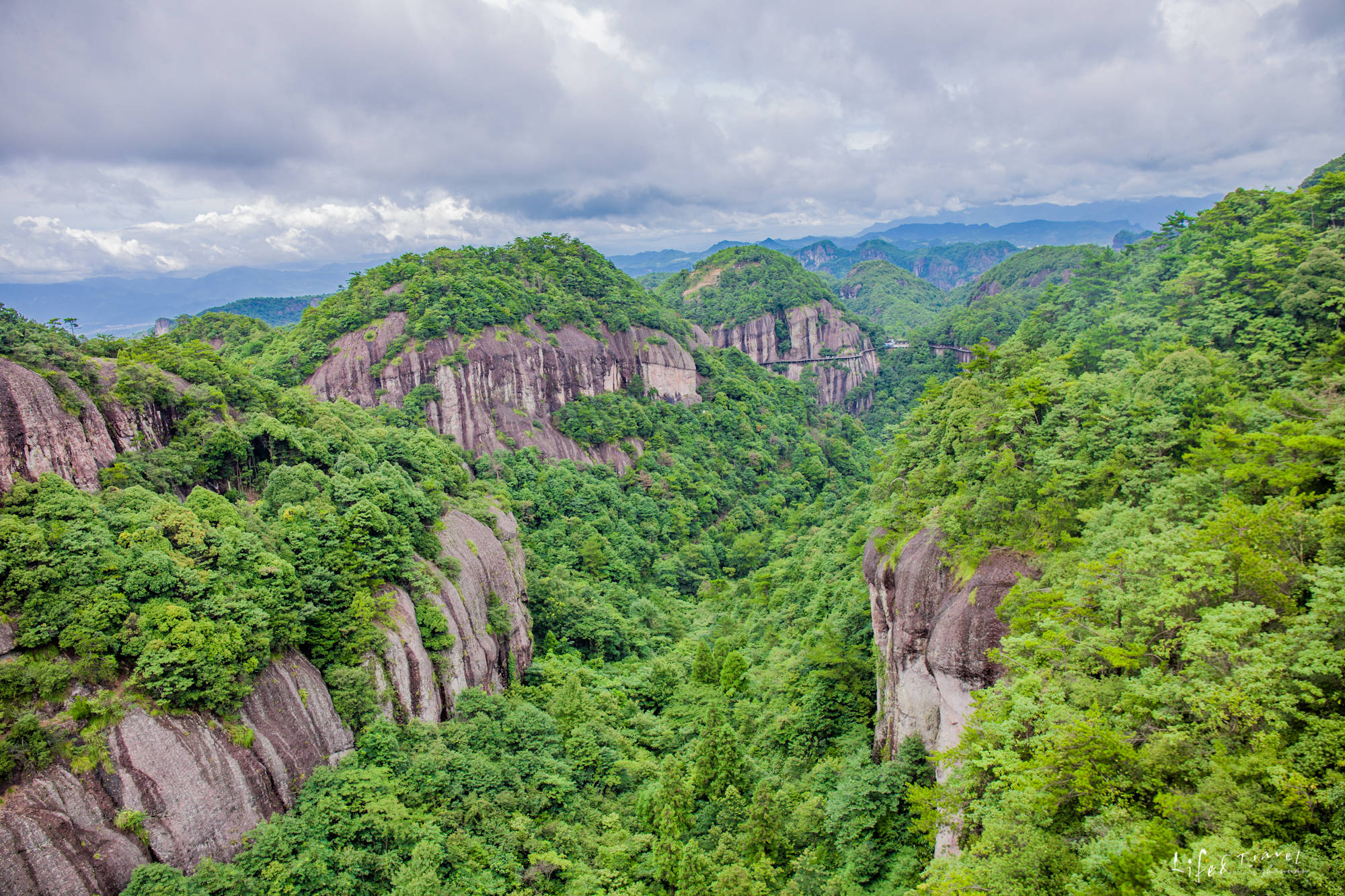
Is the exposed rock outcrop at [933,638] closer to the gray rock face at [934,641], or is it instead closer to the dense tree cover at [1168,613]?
the gray rock face at [934,641]

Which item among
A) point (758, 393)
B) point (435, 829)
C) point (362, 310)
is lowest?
point (435, 829)

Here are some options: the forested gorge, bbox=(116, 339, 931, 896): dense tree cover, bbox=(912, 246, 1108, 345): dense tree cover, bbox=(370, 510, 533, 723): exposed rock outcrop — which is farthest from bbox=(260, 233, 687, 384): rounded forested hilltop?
bbox=(912, 246, 1108, 345): dense tree cover

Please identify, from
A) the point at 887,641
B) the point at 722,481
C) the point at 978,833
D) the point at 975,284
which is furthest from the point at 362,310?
the point at 975,284

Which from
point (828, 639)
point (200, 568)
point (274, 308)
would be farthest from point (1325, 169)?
point (274, 308)

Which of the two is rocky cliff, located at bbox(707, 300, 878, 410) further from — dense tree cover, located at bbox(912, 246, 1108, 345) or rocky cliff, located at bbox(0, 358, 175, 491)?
rocky cliff, located at bbox(0, 358, 175, 491)

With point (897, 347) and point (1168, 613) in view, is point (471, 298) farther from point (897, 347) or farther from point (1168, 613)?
point (897, 347)

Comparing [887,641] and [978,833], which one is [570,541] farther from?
[978,833]

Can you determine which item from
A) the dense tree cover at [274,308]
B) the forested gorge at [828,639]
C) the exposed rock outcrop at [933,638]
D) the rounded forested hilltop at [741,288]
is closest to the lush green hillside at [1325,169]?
the forested gorge at [828,639]

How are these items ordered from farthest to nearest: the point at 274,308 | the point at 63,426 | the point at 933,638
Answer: the point at 274,308
the point at 63,426
the point at 933,638

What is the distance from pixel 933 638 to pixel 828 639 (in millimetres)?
9945

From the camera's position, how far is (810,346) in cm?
13600

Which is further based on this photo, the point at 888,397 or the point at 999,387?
the point at 888,397

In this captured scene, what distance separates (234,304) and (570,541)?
6393 inches

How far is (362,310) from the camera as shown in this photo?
208 feet
